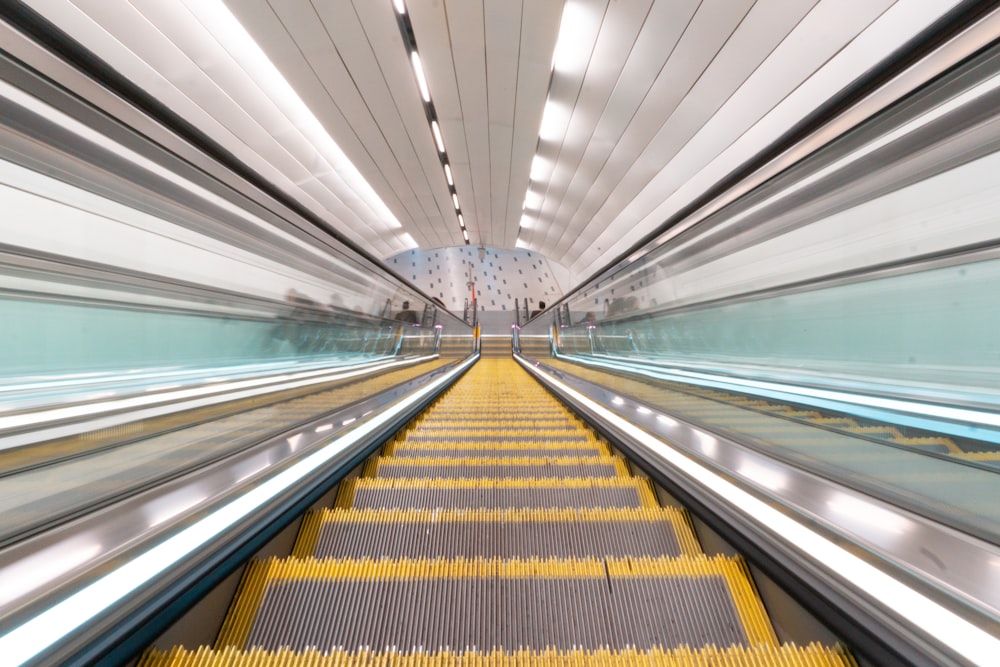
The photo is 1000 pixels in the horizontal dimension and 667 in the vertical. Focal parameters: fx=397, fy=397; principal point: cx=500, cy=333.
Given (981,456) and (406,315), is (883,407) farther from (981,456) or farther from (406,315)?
(406,315)

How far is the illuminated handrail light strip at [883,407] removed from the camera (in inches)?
65.0

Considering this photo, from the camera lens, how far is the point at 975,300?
6.67ft

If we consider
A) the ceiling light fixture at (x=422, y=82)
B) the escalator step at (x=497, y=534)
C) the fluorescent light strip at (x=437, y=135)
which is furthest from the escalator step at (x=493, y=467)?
the fluorescent light strip at (x=437, y=135)

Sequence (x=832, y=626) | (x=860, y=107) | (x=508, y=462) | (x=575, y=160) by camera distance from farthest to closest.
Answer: (x=575, y=160) < (x=508, y=462) < (x=860, y=107) < (x=832, y=626)

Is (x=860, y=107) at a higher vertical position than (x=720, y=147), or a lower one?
lower

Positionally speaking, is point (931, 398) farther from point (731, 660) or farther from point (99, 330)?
point (99, 330)

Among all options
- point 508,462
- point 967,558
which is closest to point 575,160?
point 508,462

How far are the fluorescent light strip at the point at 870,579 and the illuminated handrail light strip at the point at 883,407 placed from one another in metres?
1.10

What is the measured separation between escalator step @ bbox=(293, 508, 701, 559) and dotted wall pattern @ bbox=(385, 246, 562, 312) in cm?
2303

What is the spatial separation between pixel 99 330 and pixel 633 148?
882cm

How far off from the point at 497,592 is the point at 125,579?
36.1 inches

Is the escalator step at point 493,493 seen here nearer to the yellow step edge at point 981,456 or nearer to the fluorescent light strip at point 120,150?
the yellow step edge at point 981,456

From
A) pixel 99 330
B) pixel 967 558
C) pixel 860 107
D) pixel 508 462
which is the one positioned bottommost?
pixel 508 462

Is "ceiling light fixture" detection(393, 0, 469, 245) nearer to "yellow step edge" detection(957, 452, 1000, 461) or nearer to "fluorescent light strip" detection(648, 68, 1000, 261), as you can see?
"fluorescent light strip" detection(648, 68, 1000, 261)
